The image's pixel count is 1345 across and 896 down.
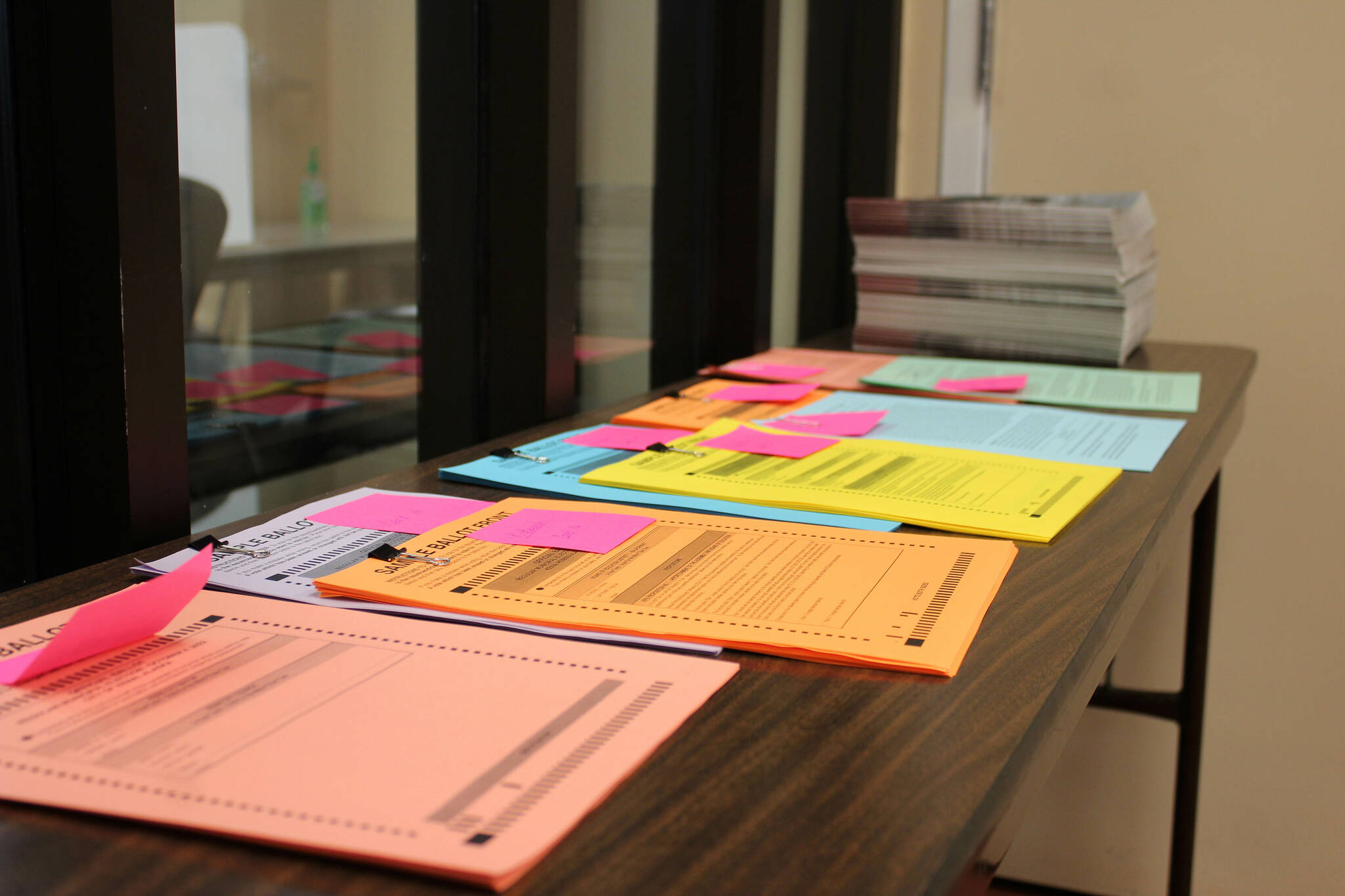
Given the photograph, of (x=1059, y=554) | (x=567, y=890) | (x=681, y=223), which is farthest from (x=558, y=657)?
(x=681, y=223)

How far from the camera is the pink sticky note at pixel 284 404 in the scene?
3.29 feet

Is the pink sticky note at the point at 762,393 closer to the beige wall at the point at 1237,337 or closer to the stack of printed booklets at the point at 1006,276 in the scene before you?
the stack of printed booklets at the point at 1006,276

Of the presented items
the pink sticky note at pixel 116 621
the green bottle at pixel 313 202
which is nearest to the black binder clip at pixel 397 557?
the pink sticky note at pixel 116 621

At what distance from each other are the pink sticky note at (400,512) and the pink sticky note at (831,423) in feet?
1.19

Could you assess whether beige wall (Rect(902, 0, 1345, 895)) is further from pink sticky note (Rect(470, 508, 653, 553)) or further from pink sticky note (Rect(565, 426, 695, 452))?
pink sticky note (Rect(470, 508, 653, 553))

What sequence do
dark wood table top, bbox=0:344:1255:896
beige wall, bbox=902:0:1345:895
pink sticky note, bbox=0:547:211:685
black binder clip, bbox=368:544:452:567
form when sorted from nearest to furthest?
1. dark wood table top, bbox=0:344:1255:896
2. pink sticky note, bbox=0:547:211:685
3. black binder clip, bbox=368:544:452:567
4. beige wall, bbox=902:0:1345:895

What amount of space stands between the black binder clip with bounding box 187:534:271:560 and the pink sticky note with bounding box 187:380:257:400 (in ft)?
0.86

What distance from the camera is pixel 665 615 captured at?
1.93 feet

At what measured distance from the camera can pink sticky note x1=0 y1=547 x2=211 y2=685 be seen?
494 mm

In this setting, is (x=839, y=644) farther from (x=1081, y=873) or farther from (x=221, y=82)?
(x=1081, y=873)

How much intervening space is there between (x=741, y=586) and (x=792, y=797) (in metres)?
0.22

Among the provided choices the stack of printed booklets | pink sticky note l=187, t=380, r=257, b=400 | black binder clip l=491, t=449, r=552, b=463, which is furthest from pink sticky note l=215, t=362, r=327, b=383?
the stack of printed booklets

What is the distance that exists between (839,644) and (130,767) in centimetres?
30

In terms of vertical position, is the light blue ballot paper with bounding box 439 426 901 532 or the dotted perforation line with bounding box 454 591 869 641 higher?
the light blue ballot paper with bounding box 439 426 901 532
